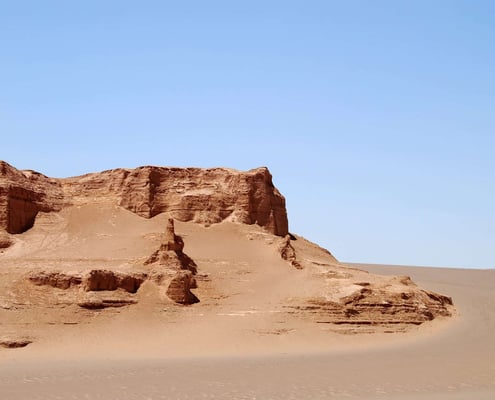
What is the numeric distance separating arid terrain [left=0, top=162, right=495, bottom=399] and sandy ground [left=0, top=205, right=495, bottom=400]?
9cm

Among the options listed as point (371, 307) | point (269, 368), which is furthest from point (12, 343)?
point (371, 307)

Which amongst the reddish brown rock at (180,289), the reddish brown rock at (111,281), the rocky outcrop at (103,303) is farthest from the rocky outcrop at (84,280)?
the reddish brown rock at (180,289)

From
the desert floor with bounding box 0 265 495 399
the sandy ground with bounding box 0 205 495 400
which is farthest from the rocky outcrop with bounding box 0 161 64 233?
the desert floor with bounding box 0 265 495 399

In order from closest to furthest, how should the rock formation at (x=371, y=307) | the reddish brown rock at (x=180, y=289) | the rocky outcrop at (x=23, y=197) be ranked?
the rock formation at (x=371, y=307)
the reddish brown rock at (x=180, y=289)
the rocky outcrop at (x=23, y=197)

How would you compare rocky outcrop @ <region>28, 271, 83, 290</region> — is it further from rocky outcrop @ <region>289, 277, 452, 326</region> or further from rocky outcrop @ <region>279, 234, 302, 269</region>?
rocky outcrop @ <region>279, 234, 302, 269</region>

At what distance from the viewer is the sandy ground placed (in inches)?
857

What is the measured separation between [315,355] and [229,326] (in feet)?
16.5

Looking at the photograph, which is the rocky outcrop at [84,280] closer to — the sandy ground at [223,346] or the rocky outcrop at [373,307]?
the sandy ground at [223,346]

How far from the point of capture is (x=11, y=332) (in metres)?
31.2

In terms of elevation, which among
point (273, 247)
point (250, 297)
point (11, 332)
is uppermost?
point (273, 247)

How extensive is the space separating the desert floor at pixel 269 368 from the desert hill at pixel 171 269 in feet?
3.08

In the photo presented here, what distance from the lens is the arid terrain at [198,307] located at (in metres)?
23.5

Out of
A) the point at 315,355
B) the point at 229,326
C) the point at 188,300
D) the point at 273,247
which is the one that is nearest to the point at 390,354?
the point at 315,355

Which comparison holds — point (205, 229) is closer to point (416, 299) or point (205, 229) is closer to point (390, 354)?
point (416, 299)
